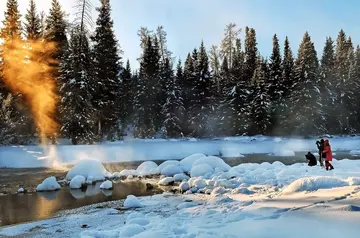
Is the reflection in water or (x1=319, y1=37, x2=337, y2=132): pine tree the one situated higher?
(x1=319, y1=37, x2=337, y2=132): pine tree

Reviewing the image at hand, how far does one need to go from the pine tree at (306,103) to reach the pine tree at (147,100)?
17.2m

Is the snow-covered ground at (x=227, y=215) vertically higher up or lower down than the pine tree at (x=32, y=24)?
lower down

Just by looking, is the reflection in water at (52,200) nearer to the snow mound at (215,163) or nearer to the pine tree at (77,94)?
the snow mound at (215,163)

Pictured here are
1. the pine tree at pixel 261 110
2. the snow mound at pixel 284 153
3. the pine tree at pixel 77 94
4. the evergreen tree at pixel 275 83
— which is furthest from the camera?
the evergreen tree at pixel 275 83

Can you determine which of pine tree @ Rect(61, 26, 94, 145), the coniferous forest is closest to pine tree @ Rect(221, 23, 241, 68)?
the coniferous forest

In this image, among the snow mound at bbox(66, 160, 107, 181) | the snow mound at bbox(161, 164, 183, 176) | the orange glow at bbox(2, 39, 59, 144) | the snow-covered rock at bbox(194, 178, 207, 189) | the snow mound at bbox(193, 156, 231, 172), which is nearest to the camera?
the snow-covered rock at bbox(194, 178, 207, 189)

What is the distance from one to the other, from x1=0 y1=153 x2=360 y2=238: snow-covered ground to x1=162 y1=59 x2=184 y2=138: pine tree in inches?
965

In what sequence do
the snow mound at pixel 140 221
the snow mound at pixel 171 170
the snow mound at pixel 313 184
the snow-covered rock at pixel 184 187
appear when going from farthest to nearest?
the snow mound at pixel 171 170 < the snow-covered rock at pixel 184 187 < the snow mound at pixel 313 184 < the snow mound at pixel 140 221

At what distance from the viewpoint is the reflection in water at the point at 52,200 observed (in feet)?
32.3

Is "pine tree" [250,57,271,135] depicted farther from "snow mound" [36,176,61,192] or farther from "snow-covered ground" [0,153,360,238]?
"snow mound" [36,176,61,192]

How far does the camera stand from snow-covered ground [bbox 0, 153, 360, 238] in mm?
6072

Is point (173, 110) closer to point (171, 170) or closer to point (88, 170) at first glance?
point (171, 170)

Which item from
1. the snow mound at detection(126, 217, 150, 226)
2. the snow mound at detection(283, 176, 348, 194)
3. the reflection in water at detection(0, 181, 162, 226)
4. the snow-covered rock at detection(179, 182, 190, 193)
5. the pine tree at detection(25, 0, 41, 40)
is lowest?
the reflection in water at detection(0, 181, 162, 226)

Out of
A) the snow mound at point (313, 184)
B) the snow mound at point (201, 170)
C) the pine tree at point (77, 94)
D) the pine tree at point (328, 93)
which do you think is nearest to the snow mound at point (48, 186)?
the snow mound at point (201, 170)
